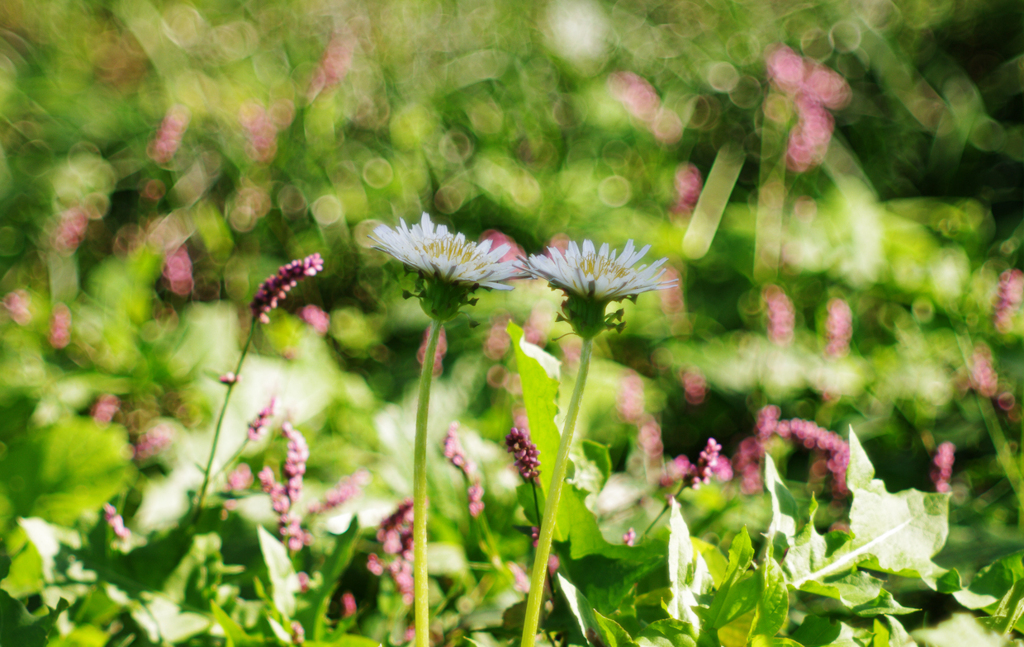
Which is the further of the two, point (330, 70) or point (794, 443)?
point (330, 70)

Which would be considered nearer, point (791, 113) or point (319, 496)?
point (319, 496)

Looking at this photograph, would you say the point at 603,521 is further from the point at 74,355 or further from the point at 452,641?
the point at 74,355

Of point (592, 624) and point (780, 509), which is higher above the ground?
point (780, 509)

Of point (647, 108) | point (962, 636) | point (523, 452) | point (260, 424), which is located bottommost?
point (962, 636)

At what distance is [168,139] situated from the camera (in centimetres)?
228

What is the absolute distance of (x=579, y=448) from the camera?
1030 mm

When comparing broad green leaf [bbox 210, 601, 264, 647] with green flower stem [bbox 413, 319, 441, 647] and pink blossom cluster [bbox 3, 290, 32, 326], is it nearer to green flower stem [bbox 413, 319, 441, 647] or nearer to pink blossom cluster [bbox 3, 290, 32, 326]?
green flower stem [bbox 413, 319, 441, 647]

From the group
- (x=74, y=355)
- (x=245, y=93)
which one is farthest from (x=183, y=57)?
(x=74, y=355)

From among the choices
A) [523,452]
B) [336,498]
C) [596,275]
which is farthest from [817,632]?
[336,498]

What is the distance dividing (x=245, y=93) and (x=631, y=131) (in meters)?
1.72

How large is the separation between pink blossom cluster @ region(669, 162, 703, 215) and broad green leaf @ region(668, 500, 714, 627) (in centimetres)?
174

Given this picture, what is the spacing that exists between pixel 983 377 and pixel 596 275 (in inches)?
54.0

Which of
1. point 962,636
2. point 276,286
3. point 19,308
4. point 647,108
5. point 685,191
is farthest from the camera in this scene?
point 647,108

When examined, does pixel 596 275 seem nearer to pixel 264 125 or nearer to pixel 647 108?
pixel 264 125
